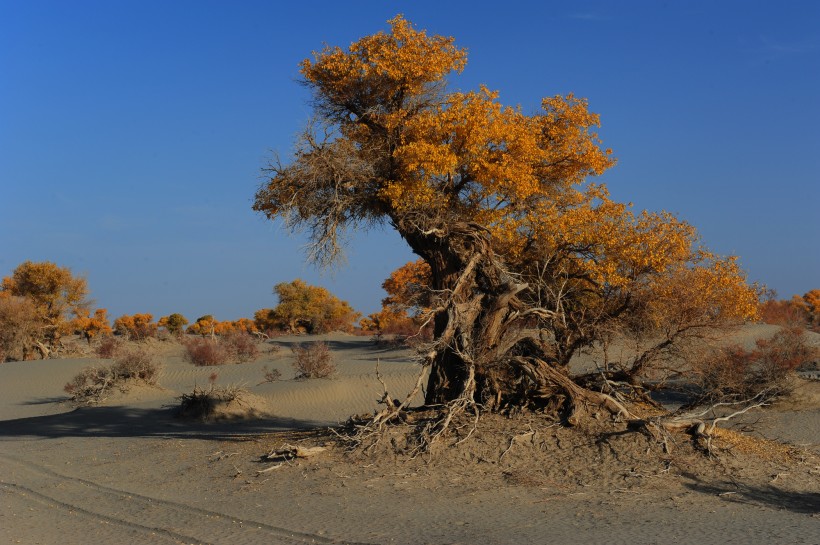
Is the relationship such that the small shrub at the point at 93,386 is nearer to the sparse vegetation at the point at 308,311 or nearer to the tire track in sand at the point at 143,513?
the tire track in sand at the point at 143,513

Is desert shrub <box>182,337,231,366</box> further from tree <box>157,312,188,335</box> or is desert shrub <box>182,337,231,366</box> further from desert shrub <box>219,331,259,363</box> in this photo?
tree <box>157,312,188,335</box>

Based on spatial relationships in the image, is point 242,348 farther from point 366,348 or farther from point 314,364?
point 314,364

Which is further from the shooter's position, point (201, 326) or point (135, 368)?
point (201, 326)

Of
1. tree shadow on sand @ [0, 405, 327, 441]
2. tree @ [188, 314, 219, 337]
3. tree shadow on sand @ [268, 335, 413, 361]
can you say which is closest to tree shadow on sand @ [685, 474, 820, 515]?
tree shadow on sand @ [0, 405, 327, 441]

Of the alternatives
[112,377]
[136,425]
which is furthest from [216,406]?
[112,377]

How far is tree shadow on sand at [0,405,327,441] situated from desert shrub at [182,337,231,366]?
46.2 ft

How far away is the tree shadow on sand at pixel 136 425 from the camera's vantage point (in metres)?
18.6

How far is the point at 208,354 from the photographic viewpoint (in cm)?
3812

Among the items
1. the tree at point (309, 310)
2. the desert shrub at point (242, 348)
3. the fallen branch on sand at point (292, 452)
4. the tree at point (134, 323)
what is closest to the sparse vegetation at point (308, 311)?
the tree at point (309, 310)

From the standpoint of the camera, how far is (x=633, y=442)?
A: 12.2 metres

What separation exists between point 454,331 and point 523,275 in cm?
226

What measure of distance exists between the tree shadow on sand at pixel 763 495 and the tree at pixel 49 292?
39336 mm

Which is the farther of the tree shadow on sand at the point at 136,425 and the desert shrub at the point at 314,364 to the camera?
the desert shrub at the point at 314,364

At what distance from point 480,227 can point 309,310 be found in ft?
146
